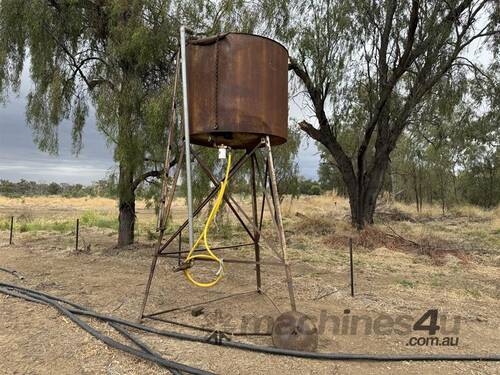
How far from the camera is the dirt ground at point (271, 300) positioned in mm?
4004

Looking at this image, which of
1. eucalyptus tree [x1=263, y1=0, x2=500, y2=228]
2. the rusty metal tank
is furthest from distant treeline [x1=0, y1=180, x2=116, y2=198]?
the rusty metal tank

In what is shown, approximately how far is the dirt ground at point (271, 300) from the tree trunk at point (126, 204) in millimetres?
298

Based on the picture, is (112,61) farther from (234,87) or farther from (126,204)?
(234,87)

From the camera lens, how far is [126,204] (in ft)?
32.7

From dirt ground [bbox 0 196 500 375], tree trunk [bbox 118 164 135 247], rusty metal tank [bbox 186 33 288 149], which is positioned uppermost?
rusty metal tank [bbox 186 33 288 149]

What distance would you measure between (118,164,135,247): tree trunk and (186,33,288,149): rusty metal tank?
13.3 ft

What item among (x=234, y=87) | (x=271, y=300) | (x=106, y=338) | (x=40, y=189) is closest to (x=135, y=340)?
(x=106, y=338)

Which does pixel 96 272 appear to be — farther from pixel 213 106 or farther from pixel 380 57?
pixel 380 57

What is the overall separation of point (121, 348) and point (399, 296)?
4.13 m

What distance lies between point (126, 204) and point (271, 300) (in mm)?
5215

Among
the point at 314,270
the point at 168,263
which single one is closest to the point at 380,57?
the point at 314,270

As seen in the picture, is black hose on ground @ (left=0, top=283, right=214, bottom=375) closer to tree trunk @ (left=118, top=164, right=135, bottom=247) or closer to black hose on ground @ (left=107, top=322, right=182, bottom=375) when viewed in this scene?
black hose on ground @ (left=107, top=322, right=182, bottom=375)

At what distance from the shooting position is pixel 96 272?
7.90m

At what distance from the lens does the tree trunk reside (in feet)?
30.9
